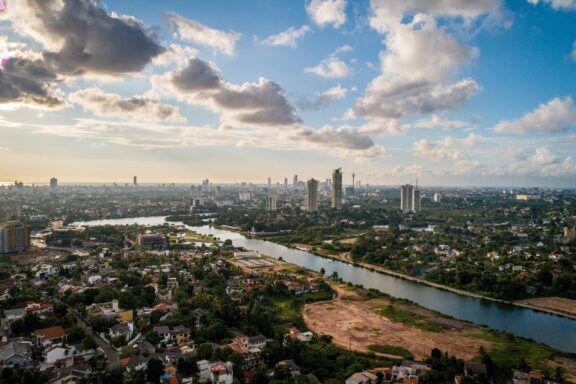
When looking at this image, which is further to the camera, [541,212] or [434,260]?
[541,212]

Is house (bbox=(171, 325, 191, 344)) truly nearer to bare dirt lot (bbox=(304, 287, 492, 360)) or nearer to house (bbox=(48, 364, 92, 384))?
house (bbox=(48, 364, 92, 384))

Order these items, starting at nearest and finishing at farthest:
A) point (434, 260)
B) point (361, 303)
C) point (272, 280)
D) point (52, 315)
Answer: point (52, 315)
point (361, 303)
point (272, 280)
point (434, 260)

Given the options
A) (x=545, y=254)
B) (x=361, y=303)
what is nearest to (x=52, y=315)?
(x=361, y=303)

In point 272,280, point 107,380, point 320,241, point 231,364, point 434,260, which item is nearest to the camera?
point 107,380

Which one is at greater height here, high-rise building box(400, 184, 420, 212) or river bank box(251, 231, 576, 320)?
high-rise building box(400, 184, 420, 212)

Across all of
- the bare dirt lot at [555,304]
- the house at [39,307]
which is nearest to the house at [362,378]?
the house at [39,307]

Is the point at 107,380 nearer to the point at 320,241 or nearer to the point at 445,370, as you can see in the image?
the point at 445,370

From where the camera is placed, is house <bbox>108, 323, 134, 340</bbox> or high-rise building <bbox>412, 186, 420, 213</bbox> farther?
high-rise building <bbox>412, 186, 420, 213</bbox>

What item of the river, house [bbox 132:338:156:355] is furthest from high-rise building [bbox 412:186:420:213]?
house [bbox 132:338:156:355]
